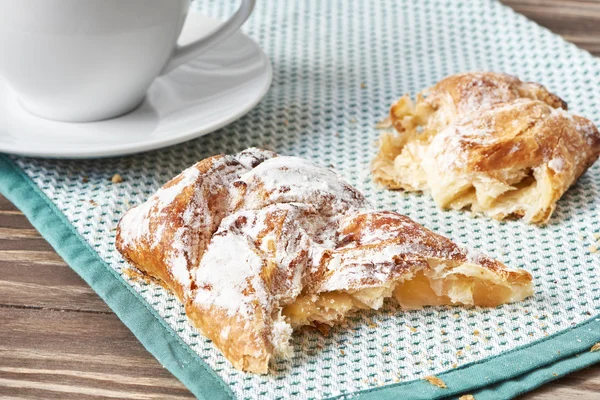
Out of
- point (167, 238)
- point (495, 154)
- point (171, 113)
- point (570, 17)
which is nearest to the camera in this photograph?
point (167, 238)

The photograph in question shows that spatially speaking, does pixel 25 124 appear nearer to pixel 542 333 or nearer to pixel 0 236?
pixel 0 236

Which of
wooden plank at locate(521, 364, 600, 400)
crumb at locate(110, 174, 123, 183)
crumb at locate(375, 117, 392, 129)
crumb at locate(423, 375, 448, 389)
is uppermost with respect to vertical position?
crumb at locate(423, 375, 448, 389)

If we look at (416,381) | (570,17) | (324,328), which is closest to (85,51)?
(324,328)

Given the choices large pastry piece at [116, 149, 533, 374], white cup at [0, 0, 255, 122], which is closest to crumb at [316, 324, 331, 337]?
large pastry piece at [116, 149, 533, 374]

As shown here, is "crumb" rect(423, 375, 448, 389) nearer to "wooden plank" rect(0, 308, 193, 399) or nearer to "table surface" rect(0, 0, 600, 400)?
"table surface" rect(0, 0, 600, 400)

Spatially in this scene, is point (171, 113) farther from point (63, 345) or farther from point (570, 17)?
point (570, 17)

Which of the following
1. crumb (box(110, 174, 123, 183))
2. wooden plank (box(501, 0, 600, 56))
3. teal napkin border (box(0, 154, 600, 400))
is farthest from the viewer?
wooden plank (box(501, 0, 600, 56))
